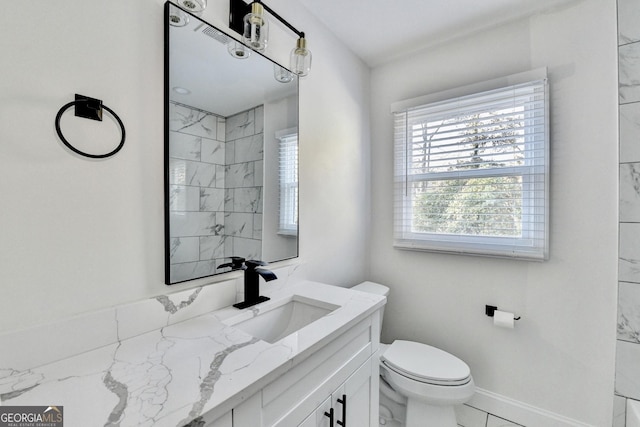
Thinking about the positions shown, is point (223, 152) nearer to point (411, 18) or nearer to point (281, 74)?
point (281, 74)

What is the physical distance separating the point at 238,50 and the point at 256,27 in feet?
0.82

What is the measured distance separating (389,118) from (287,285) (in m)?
1.47

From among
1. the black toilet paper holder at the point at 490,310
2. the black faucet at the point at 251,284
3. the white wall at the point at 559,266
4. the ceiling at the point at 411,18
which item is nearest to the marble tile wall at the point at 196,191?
the black faucet at the point at 251,284

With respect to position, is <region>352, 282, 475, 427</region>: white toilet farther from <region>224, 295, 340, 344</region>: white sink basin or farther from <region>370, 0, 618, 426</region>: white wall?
<region>224, 295, 340, 344</region>: white sink basin

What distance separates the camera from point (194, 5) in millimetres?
912

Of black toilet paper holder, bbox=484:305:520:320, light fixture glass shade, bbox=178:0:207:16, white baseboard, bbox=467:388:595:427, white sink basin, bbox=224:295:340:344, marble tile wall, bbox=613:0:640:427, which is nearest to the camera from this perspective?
light fixture glass shade, bbox=178:0:207:16

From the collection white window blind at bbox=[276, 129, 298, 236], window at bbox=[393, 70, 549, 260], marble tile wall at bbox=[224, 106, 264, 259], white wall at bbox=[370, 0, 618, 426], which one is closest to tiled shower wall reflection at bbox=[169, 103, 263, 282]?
marble tile wall at bbox=[224, 106, 264, 259]

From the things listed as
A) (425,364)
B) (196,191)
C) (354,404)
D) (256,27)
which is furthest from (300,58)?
(425,364)

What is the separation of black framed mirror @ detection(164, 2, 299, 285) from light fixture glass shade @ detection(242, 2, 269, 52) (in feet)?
0.67

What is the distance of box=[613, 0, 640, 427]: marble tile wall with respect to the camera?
1319 mm

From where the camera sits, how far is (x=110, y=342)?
0.81 meters

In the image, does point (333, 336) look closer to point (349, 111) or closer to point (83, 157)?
point (83, 157)

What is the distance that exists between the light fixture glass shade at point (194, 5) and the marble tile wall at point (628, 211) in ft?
6.34

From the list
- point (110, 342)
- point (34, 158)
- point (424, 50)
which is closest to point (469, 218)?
point (424, 50)
